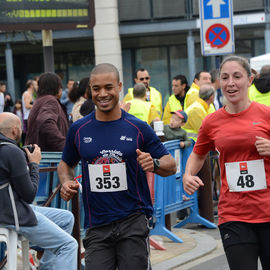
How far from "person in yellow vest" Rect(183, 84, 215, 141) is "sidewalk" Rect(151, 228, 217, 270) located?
1706 mm

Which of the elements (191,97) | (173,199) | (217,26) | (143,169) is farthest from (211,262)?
(217,26)

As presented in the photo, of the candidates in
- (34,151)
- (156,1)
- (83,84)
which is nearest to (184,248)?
(83,84)

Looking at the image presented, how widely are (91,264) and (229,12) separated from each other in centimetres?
737

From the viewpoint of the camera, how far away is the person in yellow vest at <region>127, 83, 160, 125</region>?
10898mm

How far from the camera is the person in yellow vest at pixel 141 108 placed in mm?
10898

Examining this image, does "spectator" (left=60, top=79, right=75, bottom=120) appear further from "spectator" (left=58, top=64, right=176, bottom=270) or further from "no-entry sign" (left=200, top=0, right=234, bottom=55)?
"spectator" (left=58, top=64, right=176, bottom=270)

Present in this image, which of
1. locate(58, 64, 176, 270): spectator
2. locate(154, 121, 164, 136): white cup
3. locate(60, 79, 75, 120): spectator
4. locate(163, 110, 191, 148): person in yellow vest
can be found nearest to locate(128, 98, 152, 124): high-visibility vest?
locate(163, 110, 191, 148): person in yellow vest

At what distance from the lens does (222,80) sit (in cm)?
475

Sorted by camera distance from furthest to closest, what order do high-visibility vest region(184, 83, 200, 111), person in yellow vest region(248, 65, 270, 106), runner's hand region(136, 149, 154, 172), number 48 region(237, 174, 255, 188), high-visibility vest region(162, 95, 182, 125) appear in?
high-visibility vest region(162, 95, 182, 125), high-visibility vest region(184, 83, 200, 111), person in yellow vest region(248, 65, 270, 106), number 48 region(237, 174, 255, 188), runner's hand region(136, 149, 154, 172)

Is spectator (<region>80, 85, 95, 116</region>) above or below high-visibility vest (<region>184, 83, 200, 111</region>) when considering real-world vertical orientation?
above

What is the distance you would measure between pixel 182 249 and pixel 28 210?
9.94 feet

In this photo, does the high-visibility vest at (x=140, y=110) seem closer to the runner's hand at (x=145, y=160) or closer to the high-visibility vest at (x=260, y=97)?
the high-visibility vest at (x=260, y=97)

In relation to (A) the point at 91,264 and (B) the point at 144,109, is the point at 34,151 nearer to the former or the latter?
(A) the point at 91,264

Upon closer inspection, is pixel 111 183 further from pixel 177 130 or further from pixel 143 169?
pixel 177 130
